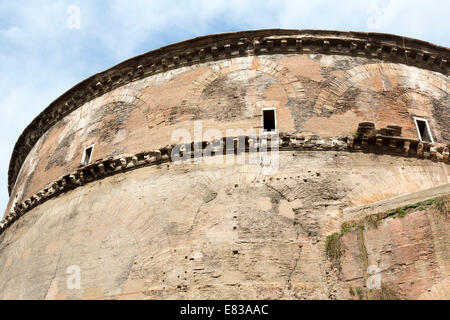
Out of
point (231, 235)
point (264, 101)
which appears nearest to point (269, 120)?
point (264, 101)

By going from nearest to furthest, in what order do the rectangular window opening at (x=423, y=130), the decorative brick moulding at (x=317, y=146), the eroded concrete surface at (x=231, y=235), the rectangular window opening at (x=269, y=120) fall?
the eroded concrete surface at (x=231, y=235) → the decorative brick moulding at (x=317, y=146) → the rectangular window opening at (x=269, y=120) → the rectangular window opening at (x=423, y=130)

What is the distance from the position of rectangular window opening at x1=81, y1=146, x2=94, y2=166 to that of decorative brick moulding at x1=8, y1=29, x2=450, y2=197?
69.3 inches

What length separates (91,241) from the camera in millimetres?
9414

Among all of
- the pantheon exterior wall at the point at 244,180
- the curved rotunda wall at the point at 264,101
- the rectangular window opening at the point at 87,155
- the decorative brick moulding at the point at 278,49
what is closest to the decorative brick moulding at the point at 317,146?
the pantheon exterior wall at the point at 244,180

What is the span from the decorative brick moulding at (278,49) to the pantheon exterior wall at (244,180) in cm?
3

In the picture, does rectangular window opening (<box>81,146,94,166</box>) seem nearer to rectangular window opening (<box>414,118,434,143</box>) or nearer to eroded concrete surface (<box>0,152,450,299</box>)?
eroded concrete surface (<box>0,152,450,299</box>)

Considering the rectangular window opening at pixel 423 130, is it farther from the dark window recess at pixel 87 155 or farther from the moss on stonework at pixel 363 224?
the dark window recess at pixel 87 155

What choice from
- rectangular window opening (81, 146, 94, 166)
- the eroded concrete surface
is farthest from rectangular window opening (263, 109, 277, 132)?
rectangular window opening (81, 146, 94, 166)

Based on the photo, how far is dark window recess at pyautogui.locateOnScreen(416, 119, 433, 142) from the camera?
10350 mm

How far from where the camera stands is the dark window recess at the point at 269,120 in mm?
10062

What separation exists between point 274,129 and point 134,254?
11.8 feet

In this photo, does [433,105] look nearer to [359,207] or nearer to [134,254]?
[359,207]

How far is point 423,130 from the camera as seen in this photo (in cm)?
1055
